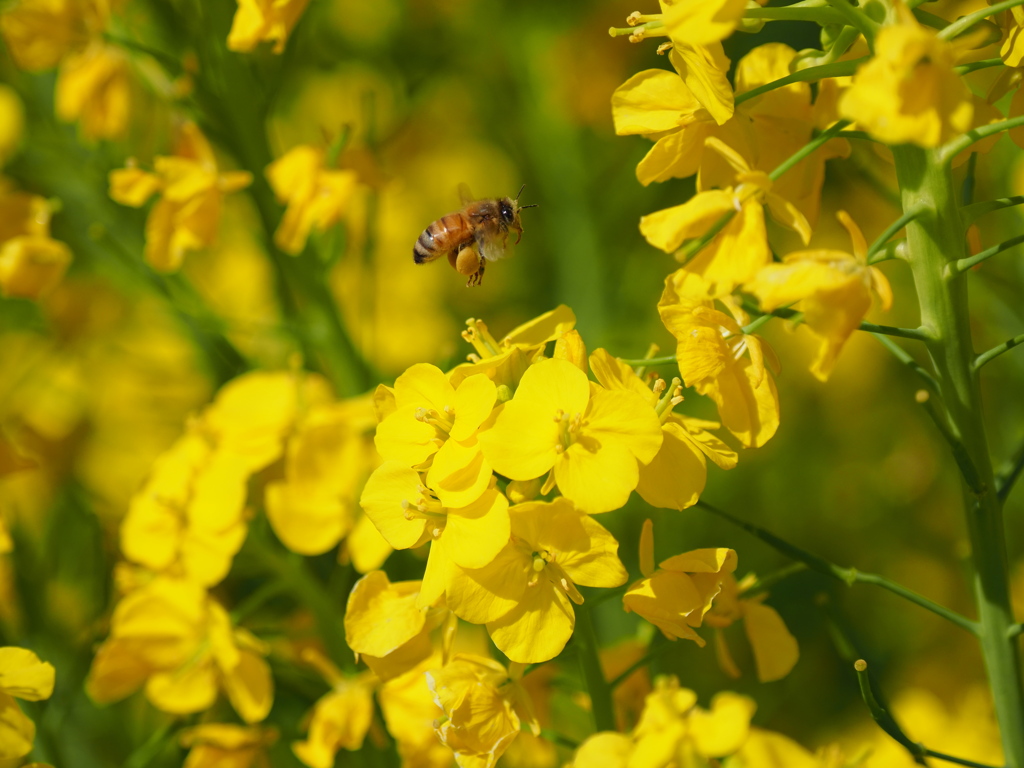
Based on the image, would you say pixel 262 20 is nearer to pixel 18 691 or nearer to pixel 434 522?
pixel 434 522

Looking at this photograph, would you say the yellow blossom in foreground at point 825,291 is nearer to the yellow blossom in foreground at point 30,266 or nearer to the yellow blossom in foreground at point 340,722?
the yellow blossom in foreground at point 340,722

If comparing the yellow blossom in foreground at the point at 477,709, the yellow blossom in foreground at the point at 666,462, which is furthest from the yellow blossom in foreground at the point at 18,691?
the yellow blossom in foreground at the point at 666,462

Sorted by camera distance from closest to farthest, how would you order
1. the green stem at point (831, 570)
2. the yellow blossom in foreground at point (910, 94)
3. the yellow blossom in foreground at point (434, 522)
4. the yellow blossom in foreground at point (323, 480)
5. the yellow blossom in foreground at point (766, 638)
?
the yellow blossom in foreground at point (910, 94) < the yellow blossom in foreground at point (434, 522) < the green stem at point (831, 570) < the yellow blossom in foreground at point (766, 638) < the yellow blossom in foreground at point (323, 480)

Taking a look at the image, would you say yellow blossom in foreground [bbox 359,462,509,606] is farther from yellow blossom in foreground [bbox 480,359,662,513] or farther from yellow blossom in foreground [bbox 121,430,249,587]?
yellow blossom in foreground [bbox 121,430,249,587]

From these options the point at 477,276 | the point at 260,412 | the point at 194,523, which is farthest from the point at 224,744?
the point at 477,276

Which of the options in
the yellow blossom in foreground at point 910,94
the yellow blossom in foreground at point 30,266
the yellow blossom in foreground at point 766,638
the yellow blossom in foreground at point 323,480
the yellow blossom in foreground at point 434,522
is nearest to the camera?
the yellow blossom in foreground at point 910,94

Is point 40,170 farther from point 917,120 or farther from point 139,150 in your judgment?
point 917,120

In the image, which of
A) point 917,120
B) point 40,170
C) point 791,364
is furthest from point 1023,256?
point 40,170
